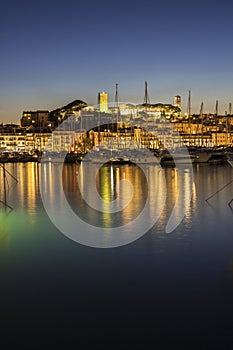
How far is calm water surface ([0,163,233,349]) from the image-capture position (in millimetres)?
4562

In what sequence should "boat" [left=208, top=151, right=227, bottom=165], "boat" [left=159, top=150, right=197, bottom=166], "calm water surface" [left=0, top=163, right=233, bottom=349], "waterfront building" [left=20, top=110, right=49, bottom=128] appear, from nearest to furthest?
1. "calm water surface" [left=0, top=163, right=233, bottom=349]
2. "boat" [left=159, top=150, right=197, bottom=166]
3. "boat" [left=208, top=151, right=227, bottom=165]
4. "waterfront building" [left=20, top=110, right=49, bottom=128]

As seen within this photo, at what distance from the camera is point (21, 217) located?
1247cm

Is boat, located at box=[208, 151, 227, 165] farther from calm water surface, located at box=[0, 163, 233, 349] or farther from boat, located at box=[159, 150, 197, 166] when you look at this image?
calm water surface, located at box=[0, 163, 233, 349]

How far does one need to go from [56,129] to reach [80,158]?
132 ft

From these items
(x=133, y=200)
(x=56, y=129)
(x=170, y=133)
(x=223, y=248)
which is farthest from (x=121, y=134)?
(x=223, y=248)

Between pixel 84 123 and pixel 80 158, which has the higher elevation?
pixel 84 123

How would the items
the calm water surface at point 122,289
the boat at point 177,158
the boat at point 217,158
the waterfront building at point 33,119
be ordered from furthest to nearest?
the waterfront building at point 33,119 → the boat at point 217,158 → the boat at point 177,158 → the calm water surface at point 122,289

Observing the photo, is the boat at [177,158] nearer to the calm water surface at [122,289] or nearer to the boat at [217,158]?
the boat at [217,158]

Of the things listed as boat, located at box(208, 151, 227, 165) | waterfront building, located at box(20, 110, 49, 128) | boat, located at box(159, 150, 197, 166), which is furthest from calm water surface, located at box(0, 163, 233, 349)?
waterfront building, located at box(20, 110, 49, 128)

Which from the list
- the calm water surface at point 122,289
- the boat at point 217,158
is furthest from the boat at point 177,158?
the calm water surface at point 122,289

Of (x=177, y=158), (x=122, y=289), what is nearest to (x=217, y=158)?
(x=177, y=158)

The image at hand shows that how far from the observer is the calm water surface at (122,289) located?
15.0 feet

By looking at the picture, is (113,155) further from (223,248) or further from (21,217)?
(223,248)

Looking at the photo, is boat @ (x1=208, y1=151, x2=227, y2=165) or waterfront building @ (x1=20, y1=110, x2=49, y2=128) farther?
waterfront building @ (x1=20, y1=110, x2=49, y2=128)
